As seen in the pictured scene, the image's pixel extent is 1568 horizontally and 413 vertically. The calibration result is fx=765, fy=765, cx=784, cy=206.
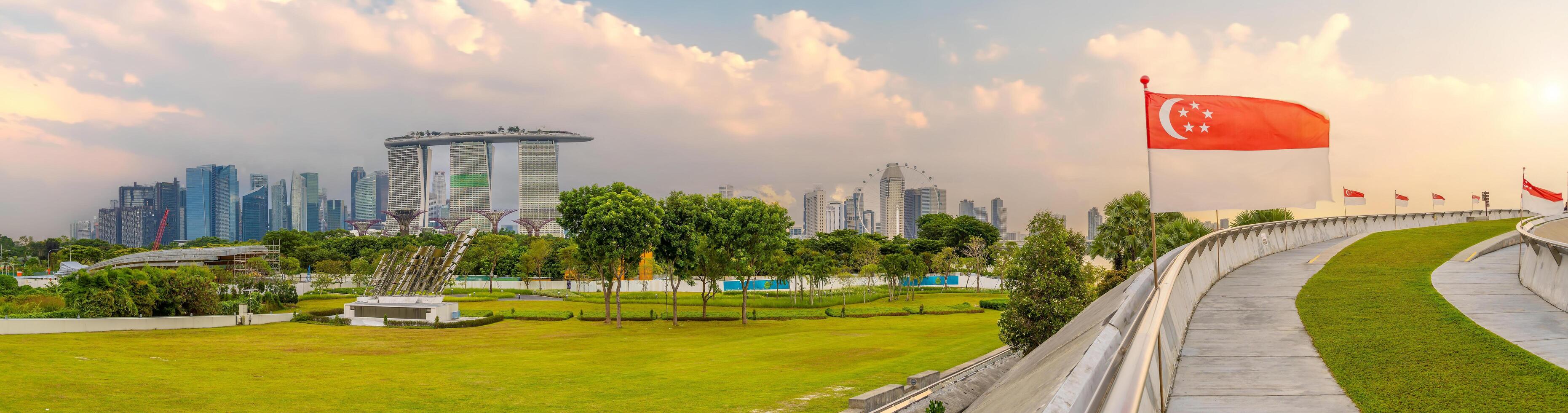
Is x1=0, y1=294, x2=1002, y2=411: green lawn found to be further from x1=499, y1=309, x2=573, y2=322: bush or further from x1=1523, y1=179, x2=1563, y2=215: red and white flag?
x1=1523, y1=179, x2=1563, y2=215: red and white flag

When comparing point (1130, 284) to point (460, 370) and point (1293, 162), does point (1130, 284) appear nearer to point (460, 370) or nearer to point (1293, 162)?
point (1293, 162)

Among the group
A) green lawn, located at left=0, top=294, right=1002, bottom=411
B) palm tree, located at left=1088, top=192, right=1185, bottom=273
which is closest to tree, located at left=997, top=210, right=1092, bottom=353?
green lawn, located at left=0, top=294, right=1002, bottom=411

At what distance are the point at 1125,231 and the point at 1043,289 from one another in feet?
56.8

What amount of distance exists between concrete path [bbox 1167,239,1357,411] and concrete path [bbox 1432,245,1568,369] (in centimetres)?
213

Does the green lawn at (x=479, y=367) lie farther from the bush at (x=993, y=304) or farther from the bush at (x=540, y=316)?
the bush at (x=993, y=304)

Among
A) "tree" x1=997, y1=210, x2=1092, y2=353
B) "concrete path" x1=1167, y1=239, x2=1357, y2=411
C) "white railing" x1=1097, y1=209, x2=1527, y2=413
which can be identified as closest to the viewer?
"white railing" x1=1097, y1=209, x2=1527, y2=413

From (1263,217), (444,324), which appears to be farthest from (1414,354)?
(444,324)

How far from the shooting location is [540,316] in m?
52.9

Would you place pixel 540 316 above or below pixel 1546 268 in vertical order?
below

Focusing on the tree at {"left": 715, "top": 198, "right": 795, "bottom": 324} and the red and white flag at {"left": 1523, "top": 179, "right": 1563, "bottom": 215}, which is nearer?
the red and white flag at {"left": 1523, "top": 179, "right": 1563, "bottom": 215}

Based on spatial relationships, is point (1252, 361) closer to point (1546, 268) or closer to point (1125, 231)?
point (1546, 268)

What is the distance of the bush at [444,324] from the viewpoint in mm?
47406

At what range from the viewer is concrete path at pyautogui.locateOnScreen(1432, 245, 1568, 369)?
8984 millimetres

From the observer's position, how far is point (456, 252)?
54594 millimetres
